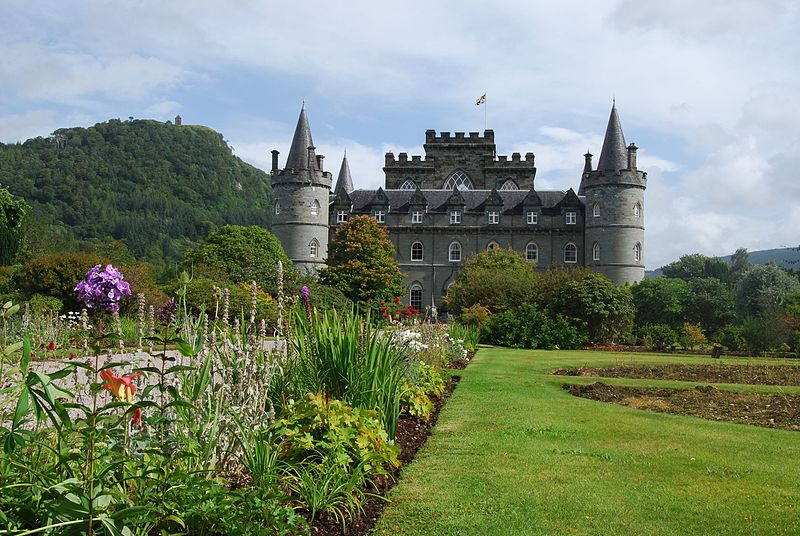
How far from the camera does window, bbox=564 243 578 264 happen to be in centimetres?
5322

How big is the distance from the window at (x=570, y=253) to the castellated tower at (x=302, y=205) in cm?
1726

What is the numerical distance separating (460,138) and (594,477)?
57810 millimetres

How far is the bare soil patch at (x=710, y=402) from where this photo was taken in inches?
351

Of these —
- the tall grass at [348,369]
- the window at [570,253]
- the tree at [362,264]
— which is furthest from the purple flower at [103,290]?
the window at [570,253]

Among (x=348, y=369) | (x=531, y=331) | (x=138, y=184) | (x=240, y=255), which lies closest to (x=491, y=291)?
(x=531, y=331)

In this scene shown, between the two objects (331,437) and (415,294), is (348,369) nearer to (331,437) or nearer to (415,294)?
(331,437)

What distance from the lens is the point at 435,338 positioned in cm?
1498

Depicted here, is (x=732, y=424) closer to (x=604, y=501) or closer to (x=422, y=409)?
(x=422, y=409)

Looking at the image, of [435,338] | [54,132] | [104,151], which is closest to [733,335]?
[435,338]

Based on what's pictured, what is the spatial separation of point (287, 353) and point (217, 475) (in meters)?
2.28

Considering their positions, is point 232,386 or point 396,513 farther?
point 232,386

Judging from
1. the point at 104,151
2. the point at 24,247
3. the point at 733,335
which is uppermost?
the point at 104,151

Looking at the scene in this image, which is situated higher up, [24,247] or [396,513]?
[24,247]

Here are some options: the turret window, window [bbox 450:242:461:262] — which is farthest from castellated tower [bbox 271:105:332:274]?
window [bbox 450:242:461:262]
